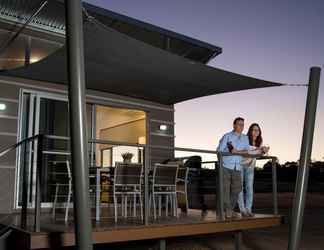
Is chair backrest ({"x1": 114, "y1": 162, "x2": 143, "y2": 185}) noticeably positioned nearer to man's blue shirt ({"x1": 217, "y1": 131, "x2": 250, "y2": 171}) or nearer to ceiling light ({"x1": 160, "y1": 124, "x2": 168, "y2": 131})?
man's blue shirt ({"x1": 217, "y1": 131, "x2": 250, "y2": 171})

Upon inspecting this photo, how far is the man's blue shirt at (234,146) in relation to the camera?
6.71 metres

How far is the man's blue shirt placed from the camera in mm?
6707

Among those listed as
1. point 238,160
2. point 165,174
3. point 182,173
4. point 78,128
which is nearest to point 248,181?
point 238,160

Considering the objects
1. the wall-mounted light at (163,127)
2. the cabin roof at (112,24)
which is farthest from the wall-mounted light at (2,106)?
the wall-mounted light at (163,127)

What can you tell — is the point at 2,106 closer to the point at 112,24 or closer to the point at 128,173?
the point at 112,24

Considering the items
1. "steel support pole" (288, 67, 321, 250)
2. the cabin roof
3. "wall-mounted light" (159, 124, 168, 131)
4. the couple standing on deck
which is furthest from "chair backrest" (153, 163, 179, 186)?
"wall-mounted light" (159, 124, 168, 131)

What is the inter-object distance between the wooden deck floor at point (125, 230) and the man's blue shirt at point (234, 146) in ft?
2.76

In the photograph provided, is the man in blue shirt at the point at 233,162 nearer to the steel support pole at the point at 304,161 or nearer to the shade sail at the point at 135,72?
the shade sail at the point at 135,72

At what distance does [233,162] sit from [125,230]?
7.22ft

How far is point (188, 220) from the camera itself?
6355mm

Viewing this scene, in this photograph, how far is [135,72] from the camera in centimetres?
757

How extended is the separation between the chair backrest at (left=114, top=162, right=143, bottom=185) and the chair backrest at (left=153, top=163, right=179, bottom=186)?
0.31 m

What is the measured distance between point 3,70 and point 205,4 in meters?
6.52

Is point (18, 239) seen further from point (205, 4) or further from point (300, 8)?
point (300, 8)
